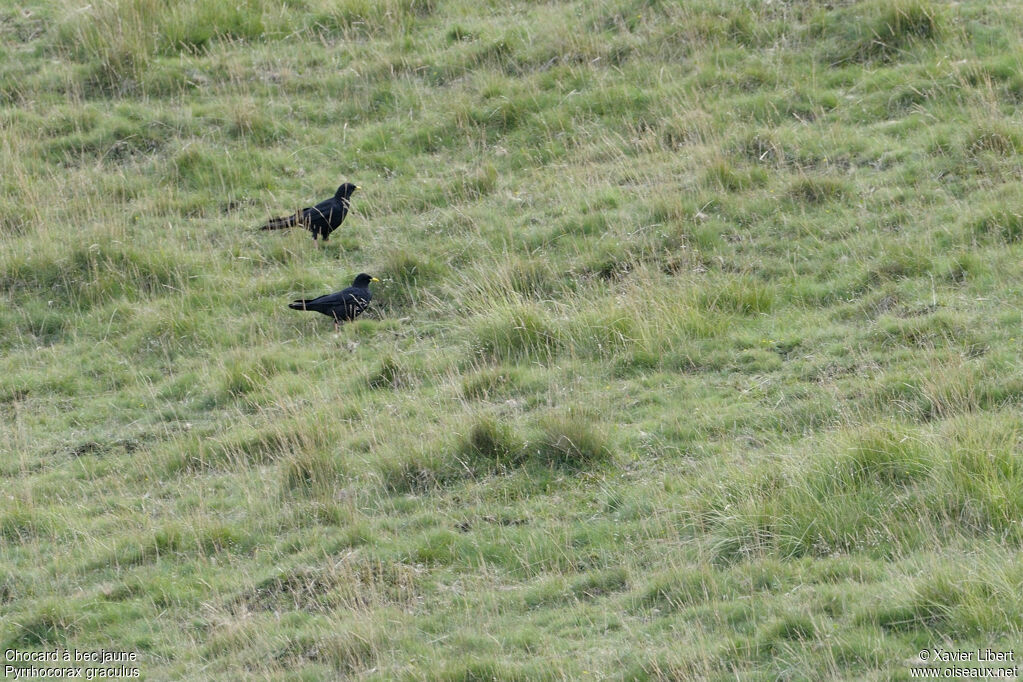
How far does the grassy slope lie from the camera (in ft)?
23.2

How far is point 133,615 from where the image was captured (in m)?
7.86

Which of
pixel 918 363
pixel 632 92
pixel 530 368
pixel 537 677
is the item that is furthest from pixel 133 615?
pixel 632 92

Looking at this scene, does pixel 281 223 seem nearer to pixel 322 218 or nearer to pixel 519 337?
pixel 322 218

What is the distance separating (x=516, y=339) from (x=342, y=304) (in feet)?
6.58

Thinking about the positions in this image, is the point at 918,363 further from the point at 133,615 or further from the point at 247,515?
the point at 133,615

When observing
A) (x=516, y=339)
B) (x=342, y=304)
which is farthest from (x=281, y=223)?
(x=516, y=339)

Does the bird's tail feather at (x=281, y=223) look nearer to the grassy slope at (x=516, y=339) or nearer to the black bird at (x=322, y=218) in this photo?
the black bird at (x=322, y=218)

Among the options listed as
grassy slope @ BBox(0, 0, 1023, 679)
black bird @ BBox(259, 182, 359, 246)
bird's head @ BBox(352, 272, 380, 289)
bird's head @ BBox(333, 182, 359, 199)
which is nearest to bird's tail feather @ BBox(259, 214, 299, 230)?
black bird @ BBox(259, 182, 359, 246)

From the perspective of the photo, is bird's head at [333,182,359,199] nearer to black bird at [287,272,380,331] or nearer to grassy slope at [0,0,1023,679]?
grassy slope at [0,0,1023,679]

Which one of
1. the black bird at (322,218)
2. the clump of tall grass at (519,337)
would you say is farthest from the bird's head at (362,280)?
the clump of tall grass at (519,337)

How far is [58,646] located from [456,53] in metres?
10.2

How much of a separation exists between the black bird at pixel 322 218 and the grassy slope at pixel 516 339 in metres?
0.20

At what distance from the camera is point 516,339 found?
10.6 m

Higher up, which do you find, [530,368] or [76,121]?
[76,121]
